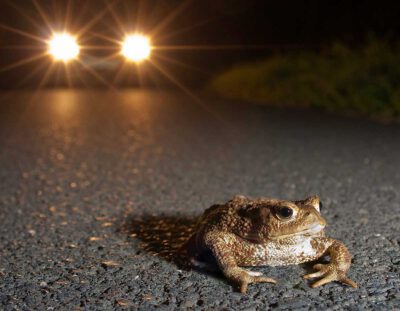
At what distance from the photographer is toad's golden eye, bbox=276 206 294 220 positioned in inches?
113

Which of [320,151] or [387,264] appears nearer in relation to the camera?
[387,264]

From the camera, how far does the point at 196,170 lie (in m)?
6.50

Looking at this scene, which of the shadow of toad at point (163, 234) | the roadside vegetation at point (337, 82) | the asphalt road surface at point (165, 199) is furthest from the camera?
the roadside vegetation at point (337, 82)

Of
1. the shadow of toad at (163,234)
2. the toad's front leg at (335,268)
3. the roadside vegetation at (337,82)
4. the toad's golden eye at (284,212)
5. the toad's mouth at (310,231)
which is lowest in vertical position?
the toad's front leg at (335,268)

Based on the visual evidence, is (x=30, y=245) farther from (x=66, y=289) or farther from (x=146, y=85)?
(x=146, y=85)

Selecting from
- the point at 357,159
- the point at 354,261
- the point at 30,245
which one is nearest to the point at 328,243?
the point at 354,261

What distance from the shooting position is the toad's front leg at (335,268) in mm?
2951

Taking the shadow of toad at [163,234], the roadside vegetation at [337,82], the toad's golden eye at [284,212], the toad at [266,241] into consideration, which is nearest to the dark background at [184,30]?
the roadside vegetation at [337,82]

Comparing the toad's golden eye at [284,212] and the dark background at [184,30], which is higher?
the dark background at [184,30]

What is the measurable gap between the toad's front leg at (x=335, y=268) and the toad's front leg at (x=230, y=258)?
0.25 metres

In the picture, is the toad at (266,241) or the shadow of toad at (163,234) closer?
the toad at (266,241)

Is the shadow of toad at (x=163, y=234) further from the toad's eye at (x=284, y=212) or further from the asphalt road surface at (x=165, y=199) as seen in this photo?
the toad's eye at (x=284, y=212)

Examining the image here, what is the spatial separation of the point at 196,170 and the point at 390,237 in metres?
2.99

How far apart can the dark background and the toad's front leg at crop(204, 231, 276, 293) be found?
1136cm
